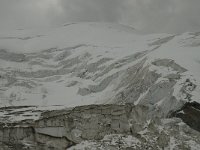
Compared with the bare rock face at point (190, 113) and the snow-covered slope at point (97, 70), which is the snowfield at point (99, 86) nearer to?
the bare rock face at point (190, 113)

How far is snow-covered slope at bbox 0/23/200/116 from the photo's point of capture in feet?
202

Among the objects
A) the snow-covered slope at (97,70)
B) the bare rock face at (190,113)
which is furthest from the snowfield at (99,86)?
the snow-covered slope at (97,70)

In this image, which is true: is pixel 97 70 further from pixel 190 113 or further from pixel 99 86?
pixel 190 113

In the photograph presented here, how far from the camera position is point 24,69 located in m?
106

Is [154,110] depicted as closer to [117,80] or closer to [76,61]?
[117,80]

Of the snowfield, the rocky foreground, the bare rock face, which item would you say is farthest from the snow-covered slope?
the rocky foreground

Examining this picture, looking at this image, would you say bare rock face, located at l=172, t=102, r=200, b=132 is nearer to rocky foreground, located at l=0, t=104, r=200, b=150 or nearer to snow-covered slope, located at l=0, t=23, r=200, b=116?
snow-covered slope, located at l=0, t=23, r=200, b=116

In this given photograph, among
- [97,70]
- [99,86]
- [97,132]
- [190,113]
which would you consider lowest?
[97,132]

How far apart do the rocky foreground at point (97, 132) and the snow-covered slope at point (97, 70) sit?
20885mm

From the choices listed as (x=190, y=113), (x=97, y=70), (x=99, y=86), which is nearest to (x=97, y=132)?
(x=190, y=113)

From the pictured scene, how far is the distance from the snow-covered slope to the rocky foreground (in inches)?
822

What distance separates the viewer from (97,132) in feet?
99.3

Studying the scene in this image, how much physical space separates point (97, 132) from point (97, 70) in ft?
213

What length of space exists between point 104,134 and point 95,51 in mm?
79657
